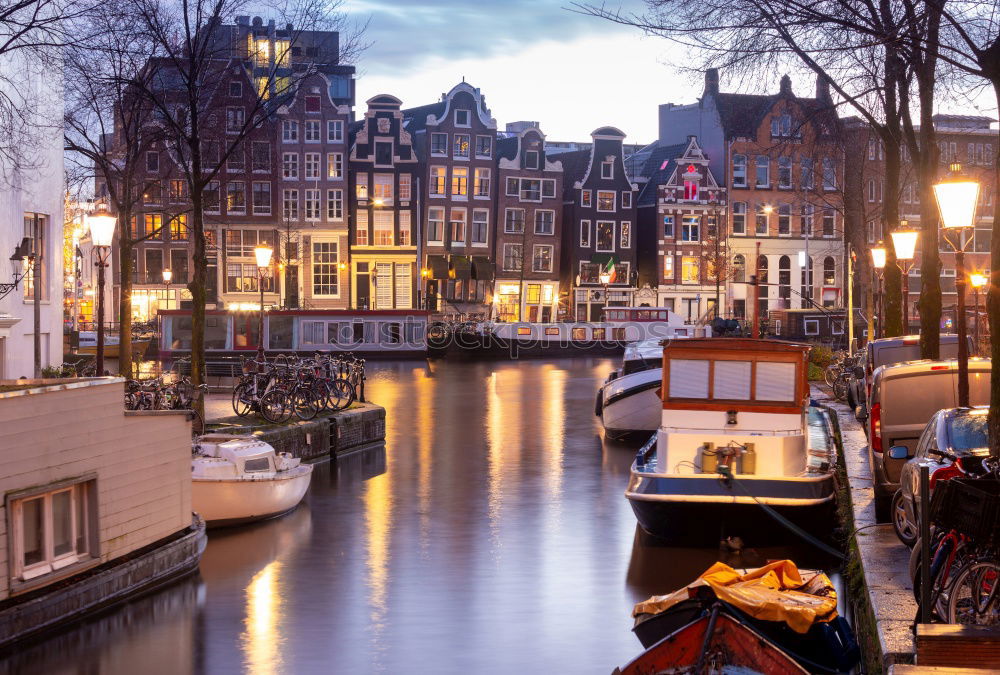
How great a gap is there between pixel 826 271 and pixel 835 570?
216 ft

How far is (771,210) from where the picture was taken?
74.4 metres

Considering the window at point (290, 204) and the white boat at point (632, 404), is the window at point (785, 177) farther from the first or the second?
the white boat at point (632, 404)

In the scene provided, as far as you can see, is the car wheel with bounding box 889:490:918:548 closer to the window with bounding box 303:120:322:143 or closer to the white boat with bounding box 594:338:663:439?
the white boat with bounding box 594:338:663:439

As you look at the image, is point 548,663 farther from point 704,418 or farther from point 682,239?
point 682,239

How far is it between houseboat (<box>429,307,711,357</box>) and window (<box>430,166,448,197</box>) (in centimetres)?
1031

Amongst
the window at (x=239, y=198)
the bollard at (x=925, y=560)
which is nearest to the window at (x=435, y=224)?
the window at (x=239, y=198)

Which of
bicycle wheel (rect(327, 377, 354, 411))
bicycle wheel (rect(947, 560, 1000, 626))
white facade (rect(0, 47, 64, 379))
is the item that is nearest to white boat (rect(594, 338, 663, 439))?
bicycle wheel (rect(327, 377, 354, 411))

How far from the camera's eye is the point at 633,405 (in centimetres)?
2969

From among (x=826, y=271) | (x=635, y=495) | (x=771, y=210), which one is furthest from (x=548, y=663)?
A: (x=826, y=271)

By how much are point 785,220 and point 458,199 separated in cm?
2133

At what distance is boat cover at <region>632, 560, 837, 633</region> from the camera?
29.3 feet

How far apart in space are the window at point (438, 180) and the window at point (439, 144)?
3.05 ft

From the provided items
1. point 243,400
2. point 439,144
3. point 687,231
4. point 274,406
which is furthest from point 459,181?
point 274,406

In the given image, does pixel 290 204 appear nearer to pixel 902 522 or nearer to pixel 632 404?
pixel 632 404
